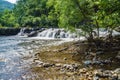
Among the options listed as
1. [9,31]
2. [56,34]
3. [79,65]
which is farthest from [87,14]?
[9,31]

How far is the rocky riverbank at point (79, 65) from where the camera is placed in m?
13.2

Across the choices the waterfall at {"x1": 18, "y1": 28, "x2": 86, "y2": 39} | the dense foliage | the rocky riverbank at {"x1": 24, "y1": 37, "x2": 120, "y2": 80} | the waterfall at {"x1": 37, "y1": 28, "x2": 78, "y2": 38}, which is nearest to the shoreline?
the rocky riverbank at {"x1": 24, "y1": 37, "x2": 120, "y2": 80}

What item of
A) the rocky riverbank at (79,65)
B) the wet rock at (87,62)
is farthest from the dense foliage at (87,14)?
the wet rock at (87,62)

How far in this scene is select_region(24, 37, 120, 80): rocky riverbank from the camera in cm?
1323

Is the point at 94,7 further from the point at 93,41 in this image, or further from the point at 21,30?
the point at 21,30

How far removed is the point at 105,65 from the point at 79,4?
22.9 feet

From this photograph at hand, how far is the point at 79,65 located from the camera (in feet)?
51.8

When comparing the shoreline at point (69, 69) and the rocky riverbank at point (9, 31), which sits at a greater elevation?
the rocky riverbank at point (9, 31)

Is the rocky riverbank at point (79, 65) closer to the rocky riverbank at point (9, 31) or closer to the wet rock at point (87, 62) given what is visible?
the wet rock at point (87, 62)

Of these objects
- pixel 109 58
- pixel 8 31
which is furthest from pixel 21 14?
pixel 109 58

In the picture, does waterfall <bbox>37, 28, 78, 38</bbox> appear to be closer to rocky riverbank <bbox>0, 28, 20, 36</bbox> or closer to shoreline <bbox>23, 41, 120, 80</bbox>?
rocky riverbank <bbox>0, 28, 20, 36</bbox>

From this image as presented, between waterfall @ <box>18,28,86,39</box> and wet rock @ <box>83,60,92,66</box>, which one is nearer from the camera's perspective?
wet rock @ <box>83,60,92,66</box>

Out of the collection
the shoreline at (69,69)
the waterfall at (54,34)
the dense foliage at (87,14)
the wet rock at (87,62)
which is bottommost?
the shoreline at (69,69)

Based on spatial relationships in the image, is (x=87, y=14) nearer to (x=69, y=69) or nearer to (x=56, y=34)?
(x=69, y=69)
